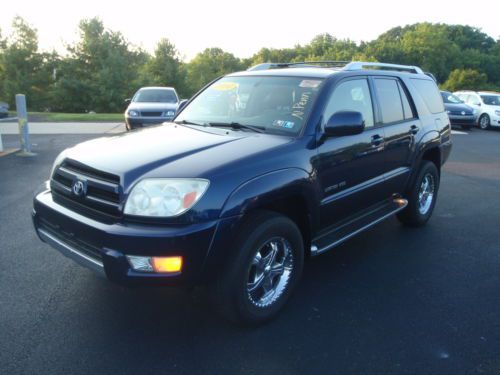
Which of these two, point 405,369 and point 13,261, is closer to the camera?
point 405,369

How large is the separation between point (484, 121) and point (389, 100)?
17174 millimetres

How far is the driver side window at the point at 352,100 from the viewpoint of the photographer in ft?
12.2

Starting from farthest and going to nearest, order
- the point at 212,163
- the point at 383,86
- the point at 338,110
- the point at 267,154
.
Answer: the point at 383,86 → the point at 338,110 → the point at 267,154 → the point at 212,163

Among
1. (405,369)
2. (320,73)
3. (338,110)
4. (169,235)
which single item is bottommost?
(405,369)

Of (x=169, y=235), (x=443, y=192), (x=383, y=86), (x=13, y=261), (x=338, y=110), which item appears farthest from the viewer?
(x=443, y=192)

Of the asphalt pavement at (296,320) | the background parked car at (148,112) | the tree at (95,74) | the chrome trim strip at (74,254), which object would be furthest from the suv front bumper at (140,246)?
the tree at (95,74)

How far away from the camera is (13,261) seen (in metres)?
4.10

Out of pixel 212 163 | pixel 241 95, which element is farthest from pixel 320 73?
pixel 212 163

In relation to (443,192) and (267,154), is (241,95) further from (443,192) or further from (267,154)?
(443,192)

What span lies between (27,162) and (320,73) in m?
7.43

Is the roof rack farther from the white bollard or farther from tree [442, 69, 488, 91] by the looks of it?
tree [442, 69, 488, 91]

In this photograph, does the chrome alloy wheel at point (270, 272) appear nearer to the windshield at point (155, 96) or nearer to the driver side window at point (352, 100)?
the driver side window at point (352, 100)

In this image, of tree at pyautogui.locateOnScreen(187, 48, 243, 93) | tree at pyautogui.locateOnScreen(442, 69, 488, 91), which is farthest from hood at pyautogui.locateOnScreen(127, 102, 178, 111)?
tree at pyautogui.locateOnScreen(187, 48, 243, 93)

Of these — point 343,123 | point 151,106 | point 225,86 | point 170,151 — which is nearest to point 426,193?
point 343,123
